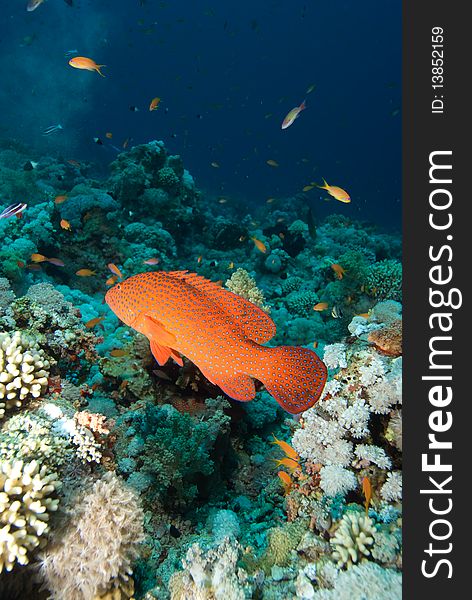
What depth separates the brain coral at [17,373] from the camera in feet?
9.88

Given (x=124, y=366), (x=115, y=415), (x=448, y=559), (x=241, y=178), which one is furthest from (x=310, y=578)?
(x=241, y=178)

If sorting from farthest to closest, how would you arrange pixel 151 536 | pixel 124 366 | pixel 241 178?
pixel 241 178
pixel 124 366
pixel 151 536

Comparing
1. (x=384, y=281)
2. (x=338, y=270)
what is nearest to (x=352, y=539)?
(x=338, y=270)

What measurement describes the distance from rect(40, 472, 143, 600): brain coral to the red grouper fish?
100 cm

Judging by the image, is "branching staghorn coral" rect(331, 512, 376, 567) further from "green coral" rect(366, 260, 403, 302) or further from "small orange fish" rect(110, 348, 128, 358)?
"green coral" rect(366, 260, 403, 302)

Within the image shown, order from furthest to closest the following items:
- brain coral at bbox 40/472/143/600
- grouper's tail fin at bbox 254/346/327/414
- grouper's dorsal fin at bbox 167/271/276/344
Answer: grouper's dorsal fin at bbox 167/271/276/344
grouper's tail fin at bbox 254/346/327/414
brain coral at bbox 40/472/143/600

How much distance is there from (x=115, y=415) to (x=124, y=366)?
0.69 meters

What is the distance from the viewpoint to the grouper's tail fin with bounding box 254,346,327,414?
8.24 feet

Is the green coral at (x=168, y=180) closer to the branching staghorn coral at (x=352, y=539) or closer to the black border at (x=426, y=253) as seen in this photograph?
the black border at (x=426, y=253)

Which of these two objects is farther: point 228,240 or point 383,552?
point 228,240

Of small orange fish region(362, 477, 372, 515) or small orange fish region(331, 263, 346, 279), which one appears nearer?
small orange fish region(362, 477, 372, 515)

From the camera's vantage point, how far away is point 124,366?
4.84 meters

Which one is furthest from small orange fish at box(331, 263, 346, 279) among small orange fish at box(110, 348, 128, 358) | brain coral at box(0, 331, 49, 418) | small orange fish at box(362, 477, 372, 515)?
brain coral at box(0, 331, 49, 418)

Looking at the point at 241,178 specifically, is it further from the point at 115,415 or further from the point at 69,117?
the point at 115,415
